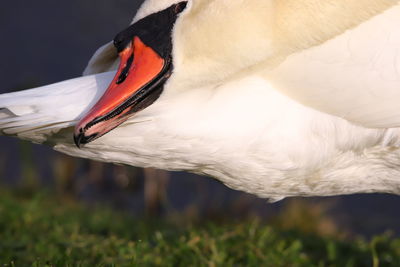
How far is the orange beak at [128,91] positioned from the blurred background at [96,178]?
3.91 metres

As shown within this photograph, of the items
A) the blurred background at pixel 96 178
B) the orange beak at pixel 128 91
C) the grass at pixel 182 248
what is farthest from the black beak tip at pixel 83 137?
the blurred background at pixel 96 178

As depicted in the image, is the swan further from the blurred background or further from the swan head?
the blurred background

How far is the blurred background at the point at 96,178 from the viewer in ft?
19.8

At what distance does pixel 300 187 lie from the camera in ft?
6.65

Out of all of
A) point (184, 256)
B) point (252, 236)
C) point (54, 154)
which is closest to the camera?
point (184, 256)

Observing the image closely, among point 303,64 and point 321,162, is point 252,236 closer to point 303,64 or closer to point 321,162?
point 321,162

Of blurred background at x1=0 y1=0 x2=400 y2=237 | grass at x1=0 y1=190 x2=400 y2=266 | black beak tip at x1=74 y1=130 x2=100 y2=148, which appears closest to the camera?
black beak tip at x1=74 y1=130 x2=100 y2=148

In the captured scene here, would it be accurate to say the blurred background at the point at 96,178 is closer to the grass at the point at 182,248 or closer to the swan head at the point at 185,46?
the grass at the point at 182,248

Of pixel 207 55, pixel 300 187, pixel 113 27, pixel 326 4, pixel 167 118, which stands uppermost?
pixel 113 27

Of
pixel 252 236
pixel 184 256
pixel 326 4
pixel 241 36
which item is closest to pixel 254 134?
pixel 241 36

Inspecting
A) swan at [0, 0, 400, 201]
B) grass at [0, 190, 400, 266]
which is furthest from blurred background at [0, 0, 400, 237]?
swan at [0, 0, 400, 201]

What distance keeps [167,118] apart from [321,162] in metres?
0.46

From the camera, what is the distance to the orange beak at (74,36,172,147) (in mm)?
1611

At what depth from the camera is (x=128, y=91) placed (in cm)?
165
